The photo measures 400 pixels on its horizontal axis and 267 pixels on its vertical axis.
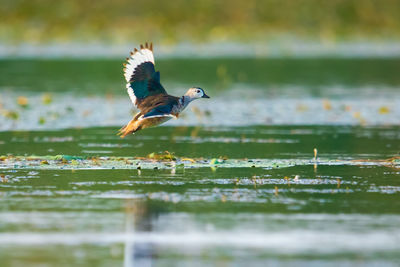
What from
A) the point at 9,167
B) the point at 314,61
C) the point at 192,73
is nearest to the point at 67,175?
the point at 9,167

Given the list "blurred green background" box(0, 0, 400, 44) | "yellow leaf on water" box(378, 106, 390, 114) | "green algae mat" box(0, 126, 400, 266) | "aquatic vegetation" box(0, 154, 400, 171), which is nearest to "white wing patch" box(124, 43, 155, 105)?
"aquatic vegetation" box(0, 154, 400, 171)

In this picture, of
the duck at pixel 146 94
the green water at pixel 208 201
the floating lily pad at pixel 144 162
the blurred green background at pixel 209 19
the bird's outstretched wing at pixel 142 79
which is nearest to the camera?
the green water at pixel 208 201

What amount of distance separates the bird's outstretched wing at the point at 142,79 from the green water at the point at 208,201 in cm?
107

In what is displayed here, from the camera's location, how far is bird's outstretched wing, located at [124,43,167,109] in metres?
12.9

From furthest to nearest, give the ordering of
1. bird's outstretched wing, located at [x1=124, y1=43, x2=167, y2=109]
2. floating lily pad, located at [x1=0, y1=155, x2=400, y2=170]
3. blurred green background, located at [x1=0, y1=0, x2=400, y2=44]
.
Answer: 1. blurred green background, located at [x1=0, y1=0, x2=400, y2=44]
2. bird's outstretched wing, located at [x1=124, y1=43, x2=167, y2=109]
3. floating lily pad, located at [x1=0, y1=155, x2=400, y2=170]

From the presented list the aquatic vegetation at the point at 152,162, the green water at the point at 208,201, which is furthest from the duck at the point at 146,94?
the green water at the point at 208,201

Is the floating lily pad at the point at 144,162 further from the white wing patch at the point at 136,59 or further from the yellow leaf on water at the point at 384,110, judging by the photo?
the yellow leaf on water at the point at 384,110

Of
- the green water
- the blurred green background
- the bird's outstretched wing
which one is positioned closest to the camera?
the green water

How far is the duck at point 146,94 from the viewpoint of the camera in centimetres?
1247

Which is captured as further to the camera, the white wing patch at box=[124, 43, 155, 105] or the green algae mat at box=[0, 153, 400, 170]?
the white wing patch at box=[124, 43, 155, 105]

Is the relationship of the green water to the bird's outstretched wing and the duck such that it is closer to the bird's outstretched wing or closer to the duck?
the duck

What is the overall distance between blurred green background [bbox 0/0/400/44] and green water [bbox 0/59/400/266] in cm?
2711

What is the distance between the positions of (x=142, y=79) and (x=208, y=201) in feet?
11.6

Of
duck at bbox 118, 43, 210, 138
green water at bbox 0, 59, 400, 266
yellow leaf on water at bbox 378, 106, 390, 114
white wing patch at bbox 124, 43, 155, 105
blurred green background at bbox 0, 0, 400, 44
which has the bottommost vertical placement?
green water at bbox 0, 59, 400, 266
